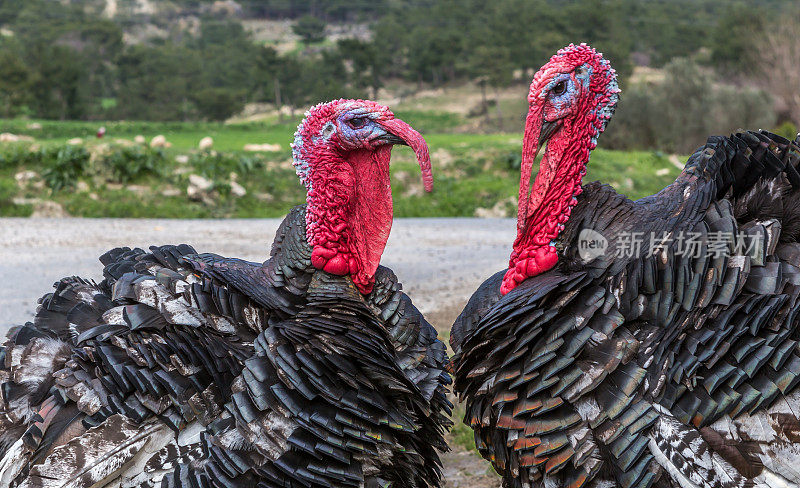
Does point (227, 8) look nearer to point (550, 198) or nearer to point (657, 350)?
point (550, 198)

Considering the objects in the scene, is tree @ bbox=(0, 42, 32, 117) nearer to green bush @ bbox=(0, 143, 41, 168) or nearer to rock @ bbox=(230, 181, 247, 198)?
green bush @ bbox=(0, 143, 41, 168)

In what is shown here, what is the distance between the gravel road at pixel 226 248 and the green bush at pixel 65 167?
1469mm

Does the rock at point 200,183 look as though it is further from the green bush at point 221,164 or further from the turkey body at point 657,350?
the turkey body at point 657,350

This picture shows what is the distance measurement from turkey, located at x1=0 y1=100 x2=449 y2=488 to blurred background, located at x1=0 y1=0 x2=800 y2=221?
6522 millimetres

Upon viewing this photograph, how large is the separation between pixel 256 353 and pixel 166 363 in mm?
377

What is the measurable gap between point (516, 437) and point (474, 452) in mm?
2030

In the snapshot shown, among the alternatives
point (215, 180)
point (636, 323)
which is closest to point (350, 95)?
point (215, 180)

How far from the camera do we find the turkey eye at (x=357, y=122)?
11.1 ft

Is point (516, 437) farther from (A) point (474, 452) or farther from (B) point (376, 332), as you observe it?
(A) point (474, 452)

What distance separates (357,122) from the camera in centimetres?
339

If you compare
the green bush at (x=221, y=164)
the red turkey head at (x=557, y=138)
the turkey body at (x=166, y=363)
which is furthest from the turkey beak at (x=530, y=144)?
the green bush at (x=221, y=164)

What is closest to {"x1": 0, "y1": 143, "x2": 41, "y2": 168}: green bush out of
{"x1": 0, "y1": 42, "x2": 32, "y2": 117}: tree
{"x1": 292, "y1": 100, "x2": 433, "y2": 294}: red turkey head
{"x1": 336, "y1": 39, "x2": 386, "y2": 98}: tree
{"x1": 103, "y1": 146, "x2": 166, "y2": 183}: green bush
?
{"x1": 103, "y1": 146, "x2": 166, "y2": 183}: green bush

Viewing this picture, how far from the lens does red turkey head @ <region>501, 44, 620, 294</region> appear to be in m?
3.47

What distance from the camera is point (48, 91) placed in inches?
1267
